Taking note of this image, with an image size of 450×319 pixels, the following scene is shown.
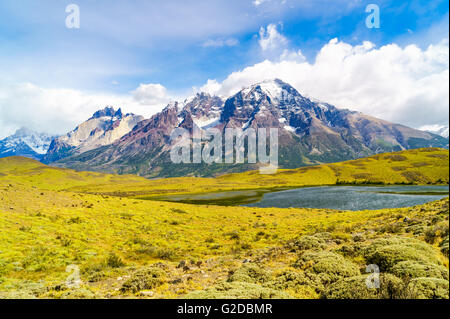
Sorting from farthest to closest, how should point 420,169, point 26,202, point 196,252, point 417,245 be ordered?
1. point 420,169
2. point 26,202
3. point 196,252
4. point 417,245

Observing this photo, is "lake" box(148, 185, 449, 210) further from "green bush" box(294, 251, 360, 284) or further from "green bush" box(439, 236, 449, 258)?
"green bush" box(294, 251, 360, 284)

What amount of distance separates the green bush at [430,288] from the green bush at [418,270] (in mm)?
978

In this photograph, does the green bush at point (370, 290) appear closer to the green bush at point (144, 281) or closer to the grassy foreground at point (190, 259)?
the grassy foreground at point (190, 259)

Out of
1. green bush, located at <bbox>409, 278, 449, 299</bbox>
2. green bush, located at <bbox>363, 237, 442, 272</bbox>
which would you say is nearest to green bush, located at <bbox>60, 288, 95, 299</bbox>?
green bush, located at <bbox>409, 278, 449, 299</bbox>

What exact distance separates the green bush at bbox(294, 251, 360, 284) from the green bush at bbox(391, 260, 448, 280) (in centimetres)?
173

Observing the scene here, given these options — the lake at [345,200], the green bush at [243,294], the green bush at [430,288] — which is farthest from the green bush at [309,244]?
the lake at [345,200]

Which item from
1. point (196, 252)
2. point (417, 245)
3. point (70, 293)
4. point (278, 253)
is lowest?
point (196, 252)

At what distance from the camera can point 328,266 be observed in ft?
36.6
